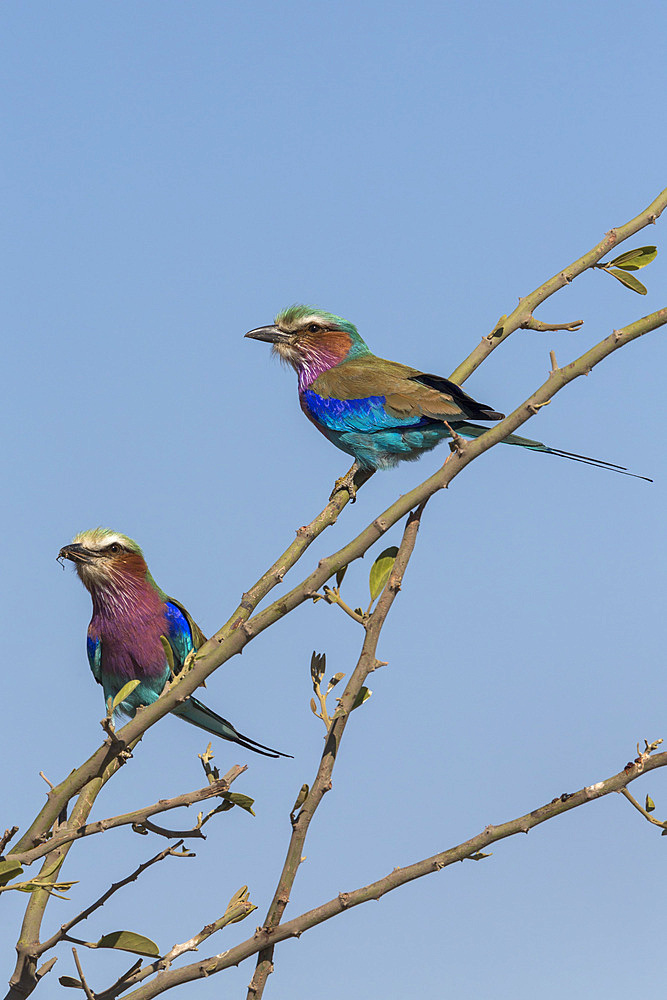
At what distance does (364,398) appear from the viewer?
5.34 metres

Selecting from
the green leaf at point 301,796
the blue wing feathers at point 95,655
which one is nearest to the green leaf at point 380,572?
the green leaf at point 301,796

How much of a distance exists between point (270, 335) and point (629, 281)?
268 centimetres

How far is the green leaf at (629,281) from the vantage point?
362 cm

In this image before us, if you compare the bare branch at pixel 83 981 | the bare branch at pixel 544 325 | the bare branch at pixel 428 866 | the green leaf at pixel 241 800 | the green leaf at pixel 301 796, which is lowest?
the bare branch at pixel 428 866

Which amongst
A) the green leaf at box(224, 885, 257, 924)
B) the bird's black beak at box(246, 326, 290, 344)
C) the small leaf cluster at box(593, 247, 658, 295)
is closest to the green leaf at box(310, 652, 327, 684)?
the green leaf at box(224, 885, 257, 924)

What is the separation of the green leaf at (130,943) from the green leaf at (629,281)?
8.48 feet

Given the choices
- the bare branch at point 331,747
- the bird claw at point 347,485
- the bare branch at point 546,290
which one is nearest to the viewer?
the bare branch at point 331,747

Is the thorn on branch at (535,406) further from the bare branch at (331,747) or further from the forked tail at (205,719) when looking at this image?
the forked tail at (205,719)

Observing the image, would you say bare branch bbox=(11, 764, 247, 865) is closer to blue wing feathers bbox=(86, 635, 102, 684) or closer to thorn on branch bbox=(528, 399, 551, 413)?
thorn on branch bbox=(528, 399, 551, 413)

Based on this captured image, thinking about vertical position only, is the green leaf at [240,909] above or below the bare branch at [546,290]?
below

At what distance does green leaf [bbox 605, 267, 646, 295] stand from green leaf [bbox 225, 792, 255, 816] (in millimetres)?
2113

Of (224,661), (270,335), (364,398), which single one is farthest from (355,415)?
(224,661)

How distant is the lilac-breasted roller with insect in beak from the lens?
16.4 feet

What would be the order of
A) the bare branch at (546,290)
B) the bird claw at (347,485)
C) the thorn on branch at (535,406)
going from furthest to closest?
the bird claw at (347,485) → the bare branch at (546,290) → the thorn on branch at (535,406)
